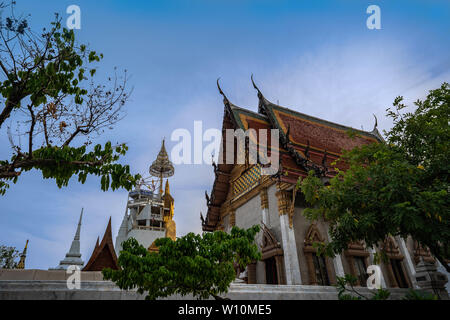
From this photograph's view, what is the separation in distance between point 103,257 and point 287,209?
7.28 meters

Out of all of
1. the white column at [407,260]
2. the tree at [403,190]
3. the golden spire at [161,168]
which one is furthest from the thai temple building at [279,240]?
the golden spire at [161,168]

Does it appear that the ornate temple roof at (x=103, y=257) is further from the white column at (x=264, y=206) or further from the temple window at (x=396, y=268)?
the temple window at (x=396, y=268)

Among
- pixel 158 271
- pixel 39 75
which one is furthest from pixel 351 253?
pixel 39 75

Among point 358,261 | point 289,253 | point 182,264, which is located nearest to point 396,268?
point 358,261

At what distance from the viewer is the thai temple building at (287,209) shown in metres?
11.0

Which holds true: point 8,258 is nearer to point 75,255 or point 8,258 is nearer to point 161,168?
point 75,255

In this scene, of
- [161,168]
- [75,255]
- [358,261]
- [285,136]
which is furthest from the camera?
[161,168]

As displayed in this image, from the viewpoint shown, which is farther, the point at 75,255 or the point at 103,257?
the point at 75,255

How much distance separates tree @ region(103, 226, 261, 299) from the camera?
477cm

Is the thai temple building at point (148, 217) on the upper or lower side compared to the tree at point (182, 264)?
upper

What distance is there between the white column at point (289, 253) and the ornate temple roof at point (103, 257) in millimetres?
6258

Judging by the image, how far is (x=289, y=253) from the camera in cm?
1068

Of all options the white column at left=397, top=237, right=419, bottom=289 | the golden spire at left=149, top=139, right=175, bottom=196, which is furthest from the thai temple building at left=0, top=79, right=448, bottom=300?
the golden spire at left=149, top=139, right=175, bottom=196
